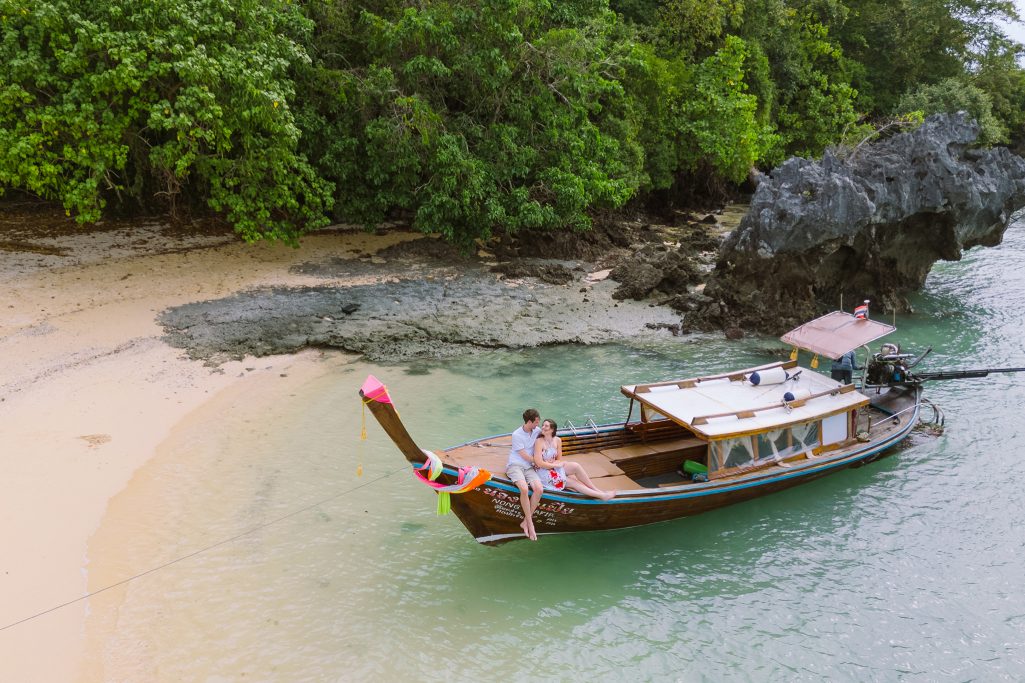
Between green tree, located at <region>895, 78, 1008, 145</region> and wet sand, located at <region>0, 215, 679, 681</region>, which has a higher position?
green tree, located at <region>895, 78, 1008, 145</region>

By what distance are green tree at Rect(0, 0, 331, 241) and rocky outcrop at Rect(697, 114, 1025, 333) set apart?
482 inches

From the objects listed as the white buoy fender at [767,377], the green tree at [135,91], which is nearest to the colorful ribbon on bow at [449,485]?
the white buoy fender at [767,377]

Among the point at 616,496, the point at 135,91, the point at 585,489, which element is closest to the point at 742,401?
the point at 616,496

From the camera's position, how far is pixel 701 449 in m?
12.0

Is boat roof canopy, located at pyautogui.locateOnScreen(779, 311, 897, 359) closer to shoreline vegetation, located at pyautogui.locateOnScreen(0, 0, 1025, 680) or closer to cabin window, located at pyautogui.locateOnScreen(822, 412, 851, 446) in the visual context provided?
cabin window, located at pyautogui.locateOnScreen(822, 412, 851, 446)

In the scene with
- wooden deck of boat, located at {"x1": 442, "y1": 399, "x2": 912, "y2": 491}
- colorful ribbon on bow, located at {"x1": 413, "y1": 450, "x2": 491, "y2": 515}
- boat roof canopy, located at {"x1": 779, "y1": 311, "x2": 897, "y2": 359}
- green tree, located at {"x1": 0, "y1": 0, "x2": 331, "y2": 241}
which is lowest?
wooden deck of boat, located at {"x1": 442, "y1": 399, "x2": 912, "y2": 491}

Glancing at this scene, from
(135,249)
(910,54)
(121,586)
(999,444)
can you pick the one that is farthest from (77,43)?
(910,54)

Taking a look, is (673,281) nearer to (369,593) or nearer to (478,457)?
(478,457)

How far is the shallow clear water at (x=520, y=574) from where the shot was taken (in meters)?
8.31

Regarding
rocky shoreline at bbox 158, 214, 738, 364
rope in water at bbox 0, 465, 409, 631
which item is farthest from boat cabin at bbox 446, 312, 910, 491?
rocky shoreline at bbox 158, 214, 738, 364

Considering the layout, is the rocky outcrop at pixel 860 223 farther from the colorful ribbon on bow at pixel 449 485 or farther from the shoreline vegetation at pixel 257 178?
the colorful ribbon on bow at pixel 449 485

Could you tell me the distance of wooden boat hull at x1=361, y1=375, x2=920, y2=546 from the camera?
358 inches

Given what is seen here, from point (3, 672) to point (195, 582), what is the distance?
208 centimetres

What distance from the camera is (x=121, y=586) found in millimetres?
9008
